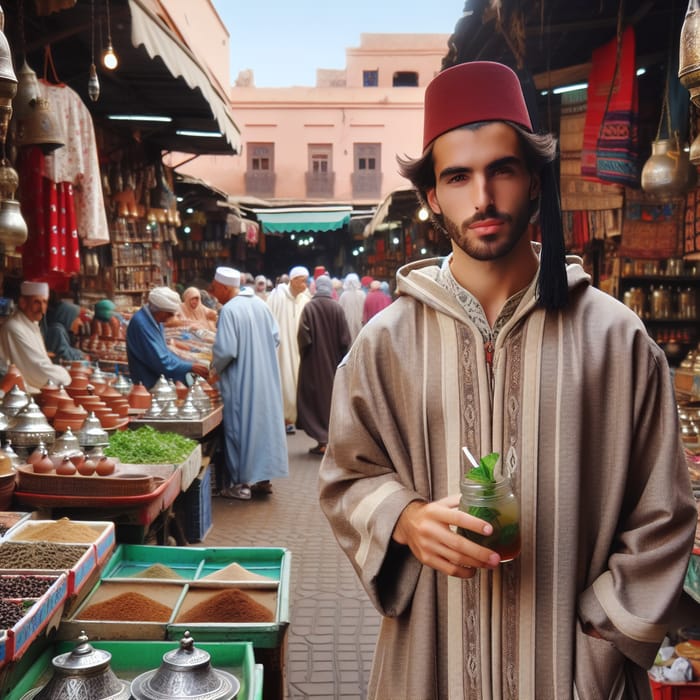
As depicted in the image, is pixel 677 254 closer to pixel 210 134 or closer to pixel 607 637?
pixel 607 637

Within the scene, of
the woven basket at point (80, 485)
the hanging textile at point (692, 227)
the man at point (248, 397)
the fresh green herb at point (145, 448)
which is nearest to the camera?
the woven basket at point (80, 485)

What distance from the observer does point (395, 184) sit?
30.1m

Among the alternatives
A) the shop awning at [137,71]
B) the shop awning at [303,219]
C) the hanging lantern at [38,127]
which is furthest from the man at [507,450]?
the shop awning at [303,219]

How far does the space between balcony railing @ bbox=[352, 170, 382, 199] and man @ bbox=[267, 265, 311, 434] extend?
19.3 m

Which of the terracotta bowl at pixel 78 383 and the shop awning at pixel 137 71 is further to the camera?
the terracotta bowl at pixel 78 383

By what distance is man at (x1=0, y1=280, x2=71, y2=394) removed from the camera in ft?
22.0

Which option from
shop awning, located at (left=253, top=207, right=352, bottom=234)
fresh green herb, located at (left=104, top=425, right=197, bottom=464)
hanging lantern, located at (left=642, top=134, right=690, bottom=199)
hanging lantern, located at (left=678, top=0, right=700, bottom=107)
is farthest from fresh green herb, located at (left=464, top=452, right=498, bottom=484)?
shop awning, located at (left=253, top=207, right=352, bottom=234)

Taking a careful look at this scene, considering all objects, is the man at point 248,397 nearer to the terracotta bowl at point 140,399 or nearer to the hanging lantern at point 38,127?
the terracotta bowl at point 140,399

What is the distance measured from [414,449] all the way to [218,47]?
2353cm

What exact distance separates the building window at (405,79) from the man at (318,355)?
2537 cm

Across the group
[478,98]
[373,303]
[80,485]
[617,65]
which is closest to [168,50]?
[617,65]

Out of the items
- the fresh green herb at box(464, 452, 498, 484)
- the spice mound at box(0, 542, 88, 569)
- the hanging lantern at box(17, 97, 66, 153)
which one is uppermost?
the hanging lantern at box(17, 97, 66, 153)

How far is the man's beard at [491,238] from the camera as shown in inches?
62.9

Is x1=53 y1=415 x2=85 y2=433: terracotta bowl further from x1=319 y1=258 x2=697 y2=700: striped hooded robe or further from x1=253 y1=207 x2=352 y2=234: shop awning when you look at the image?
x1=253 y1=207 x2=352 y2=234: shop awning
